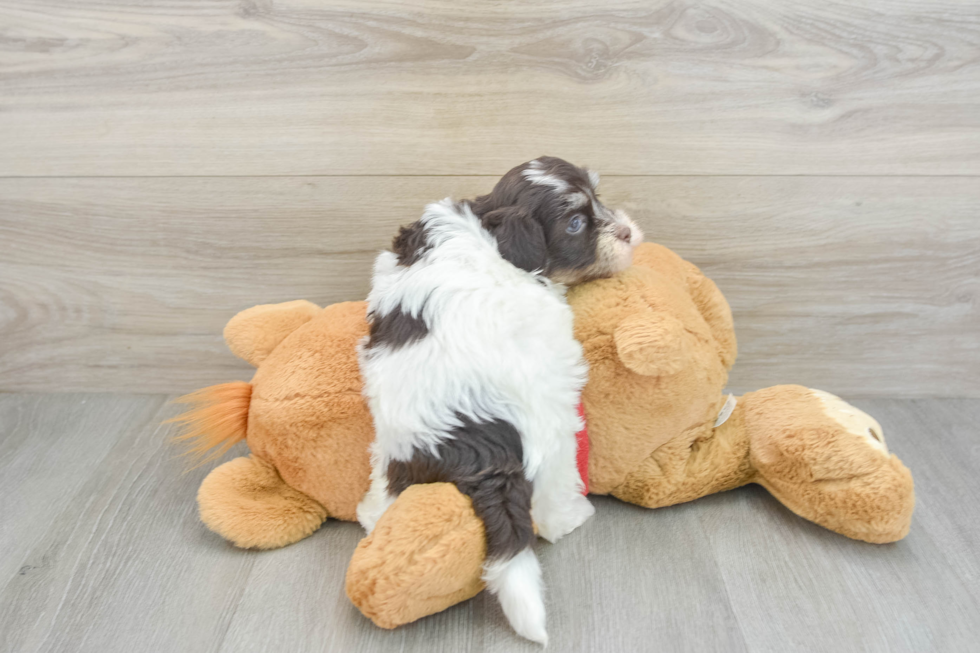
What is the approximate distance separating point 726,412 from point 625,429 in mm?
169

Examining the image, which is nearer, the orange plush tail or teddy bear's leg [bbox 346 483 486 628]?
teddy bear's leg [bbox 346 483 486 628]

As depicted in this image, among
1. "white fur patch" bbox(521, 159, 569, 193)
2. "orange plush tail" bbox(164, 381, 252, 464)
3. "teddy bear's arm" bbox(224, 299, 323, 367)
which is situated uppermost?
"white fur patch" bbox(521, 159, 569, 193)

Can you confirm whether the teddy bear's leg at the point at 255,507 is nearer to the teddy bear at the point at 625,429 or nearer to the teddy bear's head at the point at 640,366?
the teddy bear at the point at 625,429

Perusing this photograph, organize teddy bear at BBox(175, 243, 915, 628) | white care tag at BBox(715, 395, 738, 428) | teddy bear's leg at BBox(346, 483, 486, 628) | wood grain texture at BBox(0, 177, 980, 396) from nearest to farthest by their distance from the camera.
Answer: teddy bear's leg at BBox(346, 483, 486, 628), teddy bear at BBox(175, 243, 915, 628), white care tag at BBox(715, 395, 738, 428), wood grain texture at BBox(0, 177, 980, 396)

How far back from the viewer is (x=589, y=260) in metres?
0.80

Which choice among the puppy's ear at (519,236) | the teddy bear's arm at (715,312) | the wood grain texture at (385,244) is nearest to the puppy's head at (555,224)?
the puppy's ear at (519,236)

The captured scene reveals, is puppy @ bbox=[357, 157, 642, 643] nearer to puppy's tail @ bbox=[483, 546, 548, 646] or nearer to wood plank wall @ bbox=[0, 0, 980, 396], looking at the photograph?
puppy's tail @ bbox=[483, 546, 548, 646]

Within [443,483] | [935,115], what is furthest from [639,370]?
[935,115]

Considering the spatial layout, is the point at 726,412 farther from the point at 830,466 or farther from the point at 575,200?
the point at 575,200

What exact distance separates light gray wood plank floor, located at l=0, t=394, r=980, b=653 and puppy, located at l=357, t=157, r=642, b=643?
114 millimetres

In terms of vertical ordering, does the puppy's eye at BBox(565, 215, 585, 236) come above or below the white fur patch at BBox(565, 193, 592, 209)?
below

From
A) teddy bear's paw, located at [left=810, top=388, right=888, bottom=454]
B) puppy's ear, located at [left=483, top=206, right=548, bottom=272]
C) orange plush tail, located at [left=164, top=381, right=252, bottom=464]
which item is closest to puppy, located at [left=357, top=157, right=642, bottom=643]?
puppy's ear, located at [left=483, top=206, right=548, bottom=272]

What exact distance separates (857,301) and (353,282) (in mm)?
859

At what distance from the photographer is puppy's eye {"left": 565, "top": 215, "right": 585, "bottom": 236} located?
0.78m
